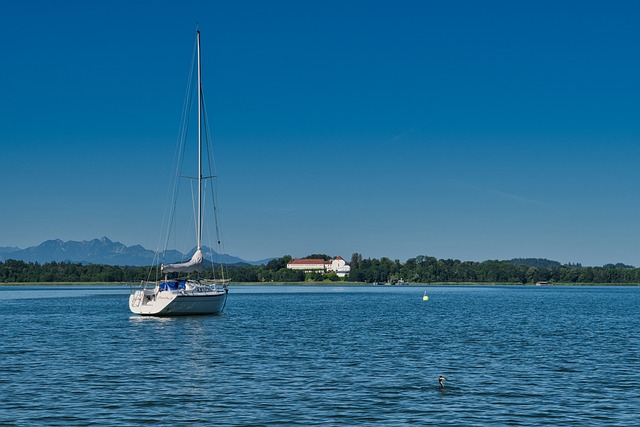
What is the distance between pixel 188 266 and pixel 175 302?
431 cm

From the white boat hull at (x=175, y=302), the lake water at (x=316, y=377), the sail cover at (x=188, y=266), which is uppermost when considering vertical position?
the sail cover at (x=188, y=266)

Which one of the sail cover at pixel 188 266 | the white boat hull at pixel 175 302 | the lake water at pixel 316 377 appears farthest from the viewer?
the sail cover at pixel 188 266

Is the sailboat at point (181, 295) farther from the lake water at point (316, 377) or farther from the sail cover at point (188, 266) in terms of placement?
the lake water at point (316, 377)

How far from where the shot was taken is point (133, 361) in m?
43.4

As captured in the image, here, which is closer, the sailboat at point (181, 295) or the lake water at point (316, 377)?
the lake water at point (316, 377)

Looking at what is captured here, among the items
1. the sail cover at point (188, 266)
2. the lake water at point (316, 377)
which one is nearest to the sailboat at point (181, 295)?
the sail cover at point (188, 266)

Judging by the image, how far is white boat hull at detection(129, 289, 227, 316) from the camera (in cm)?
7700

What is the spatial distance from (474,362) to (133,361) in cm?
1887

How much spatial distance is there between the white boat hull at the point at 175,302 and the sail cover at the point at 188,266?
7.26 ft

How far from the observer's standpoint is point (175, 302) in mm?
76812

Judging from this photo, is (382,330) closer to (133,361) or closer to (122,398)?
(133,361)

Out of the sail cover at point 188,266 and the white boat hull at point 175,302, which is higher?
the sail cover at point 188,266

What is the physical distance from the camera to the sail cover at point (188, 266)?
79062 mm

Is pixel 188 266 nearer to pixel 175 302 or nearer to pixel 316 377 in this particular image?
pixel 175 302
